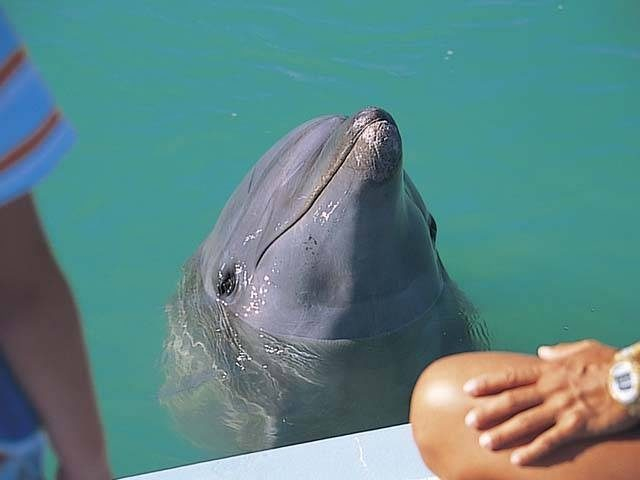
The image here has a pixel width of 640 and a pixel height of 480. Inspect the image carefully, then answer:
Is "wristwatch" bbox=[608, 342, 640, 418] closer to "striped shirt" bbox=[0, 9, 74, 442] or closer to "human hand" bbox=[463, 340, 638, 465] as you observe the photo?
"human hand" bbox=[463, 340, 638, 465]

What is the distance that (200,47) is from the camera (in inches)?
384

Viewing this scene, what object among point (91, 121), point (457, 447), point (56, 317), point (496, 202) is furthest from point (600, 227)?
point (56, 317)

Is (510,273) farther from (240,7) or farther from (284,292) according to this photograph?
(240,7)

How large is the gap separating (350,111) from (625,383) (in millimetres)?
6407

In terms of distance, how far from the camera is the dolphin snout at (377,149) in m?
4.27

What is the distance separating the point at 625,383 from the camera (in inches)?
109

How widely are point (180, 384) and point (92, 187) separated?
10.2 feet

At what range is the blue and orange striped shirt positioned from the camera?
5.27 ft

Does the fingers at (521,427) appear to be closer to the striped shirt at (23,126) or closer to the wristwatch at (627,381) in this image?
the wristwatch at (627,381)

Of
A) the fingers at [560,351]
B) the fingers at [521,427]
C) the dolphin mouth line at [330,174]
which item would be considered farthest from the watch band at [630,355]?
the dolphin mouth line at [330,174]

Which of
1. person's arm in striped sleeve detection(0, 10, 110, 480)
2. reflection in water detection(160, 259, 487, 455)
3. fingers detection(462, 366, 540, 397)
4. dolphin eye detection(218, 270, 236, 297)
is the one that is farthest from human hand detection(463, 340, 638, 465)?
dolphin eye detection(218, 270, 236, 297)

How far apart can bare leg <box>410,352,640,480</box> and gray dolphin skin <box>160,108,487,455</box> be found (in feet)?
4.70

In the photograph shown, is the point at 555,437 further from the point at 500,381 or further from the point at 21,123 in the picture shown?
the point at 21,123

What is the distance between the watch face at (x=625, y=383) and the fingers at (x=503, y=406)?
18cm
